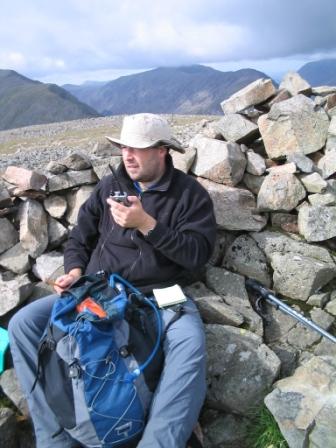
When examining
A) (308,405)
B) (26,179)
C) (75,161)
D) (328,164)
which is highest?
(75,161)

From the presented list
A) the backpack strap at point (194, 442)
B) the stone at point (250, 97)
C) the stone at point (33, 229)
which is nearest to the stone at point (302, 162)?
the stone at point (250, 97)

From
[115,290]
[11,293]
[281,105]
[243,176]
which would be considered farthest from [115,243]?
[281,105]

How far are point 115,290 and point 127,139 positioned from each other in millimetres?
1677

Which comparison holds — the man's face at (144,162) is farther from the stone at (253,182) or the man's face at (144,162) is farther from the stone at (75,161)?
the stone at (253,182)

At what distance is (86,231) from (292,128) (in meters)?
3.93

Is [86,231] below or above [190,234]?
below

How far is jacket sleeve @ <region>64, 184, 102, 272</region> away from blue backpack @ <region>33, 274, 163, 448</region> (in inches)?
45.0

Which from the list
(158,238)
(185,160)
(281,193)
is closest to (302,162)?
(281,193)

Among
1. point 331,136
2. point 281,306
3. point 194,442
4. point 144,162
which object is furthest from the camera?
point 331,136

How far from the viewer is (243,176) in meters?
7.28

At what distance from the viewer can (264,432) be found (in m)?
4.57

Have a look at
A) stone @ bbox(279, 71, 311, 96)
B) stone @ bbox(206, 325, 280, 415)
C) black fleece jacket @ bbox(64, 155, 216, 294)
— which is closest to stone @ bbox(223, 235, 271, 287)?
black fleece jacket @ bbox(64, 155, 216, 294)

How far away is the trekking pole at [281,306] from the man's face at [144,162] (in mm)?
2075

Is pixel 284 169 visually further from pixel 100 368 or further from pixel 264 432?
pixel 100 368
